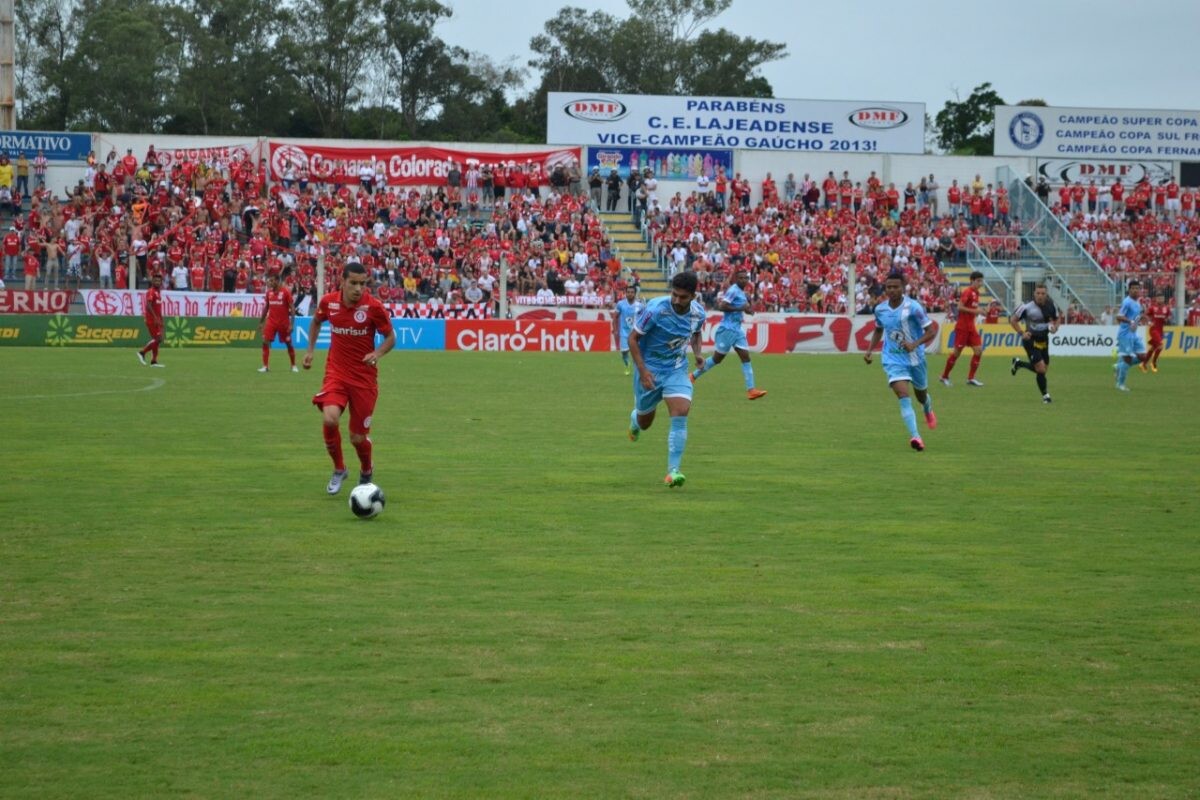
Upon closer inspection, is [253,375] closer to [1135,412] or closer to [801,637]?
[1135,412]

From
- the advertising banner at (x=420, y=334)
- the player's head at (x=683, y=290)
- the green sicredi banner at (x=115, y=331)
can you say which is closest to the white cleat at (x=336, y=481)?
the player's head at (x=683, y=290)

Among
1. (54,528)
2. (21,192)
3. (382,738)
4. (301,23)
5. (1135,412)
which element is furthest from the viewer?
(301,23)

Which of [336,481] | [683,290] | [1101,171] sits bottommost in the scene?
[336,481]

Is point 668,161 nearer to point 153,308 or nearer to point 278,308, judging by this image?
point 278,308

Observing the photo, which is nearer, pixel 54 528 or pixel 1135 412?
pixel 54 528

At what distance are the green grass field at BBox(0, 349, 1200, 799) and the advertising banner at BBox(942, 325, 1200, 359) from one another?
30.5 m

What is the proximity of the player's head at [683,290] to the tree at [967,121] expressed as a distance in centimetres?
8643

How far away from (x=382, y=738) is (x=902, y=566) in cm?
475

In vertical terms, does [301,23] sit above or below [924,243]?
above

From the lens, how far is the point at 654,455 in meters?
15.9

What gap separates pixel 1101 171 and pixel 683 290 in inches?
2092

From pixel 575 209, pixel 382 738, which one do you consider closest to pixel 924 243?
pixel 575 209

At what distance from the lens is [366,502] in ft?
36.1

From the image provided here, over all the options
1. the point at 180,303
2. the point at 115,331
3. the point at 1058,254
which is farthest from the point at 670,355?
the point at 1058,254
